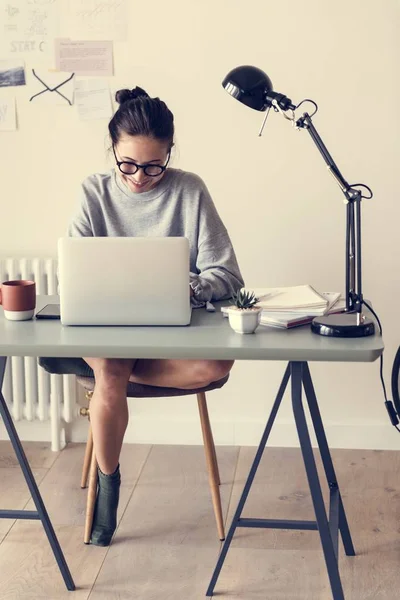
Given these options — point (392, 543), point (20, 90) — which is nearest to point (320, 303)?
point (392, 543)

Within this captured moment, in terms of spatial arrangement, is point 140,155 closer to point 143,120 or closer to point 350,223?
point 143,120

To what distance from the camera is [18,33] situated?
2973 mm

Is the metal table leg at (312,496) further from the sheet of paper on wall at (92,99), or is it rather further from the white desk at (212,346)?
the sheet of paper on wall at (92,99)

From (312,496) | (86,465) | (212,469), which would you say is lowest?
(86,465)

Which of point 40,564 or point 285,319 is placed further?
point 40,564

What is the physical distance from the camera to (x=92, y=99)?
2979 millimetres

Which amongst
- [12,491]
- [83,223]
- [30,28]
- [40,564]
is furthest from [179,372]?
[30,28]

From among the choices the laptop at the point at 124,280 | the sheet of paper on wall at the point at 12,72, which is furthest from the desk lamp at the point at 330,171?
the sheet of paper on wall at the point at 12,72

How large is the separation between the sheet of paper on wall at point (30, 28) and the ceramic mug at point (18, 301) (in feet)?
4.16

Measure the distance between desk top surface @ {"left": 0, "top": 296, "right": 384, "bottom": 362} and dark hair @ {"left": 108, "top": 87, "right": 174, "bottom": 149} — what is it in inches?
26.5

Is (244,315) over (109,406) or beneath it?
over

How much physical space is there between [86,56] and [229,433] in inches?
56.0

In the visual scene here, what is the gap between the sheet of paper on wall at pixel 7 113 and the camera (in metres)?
3.02

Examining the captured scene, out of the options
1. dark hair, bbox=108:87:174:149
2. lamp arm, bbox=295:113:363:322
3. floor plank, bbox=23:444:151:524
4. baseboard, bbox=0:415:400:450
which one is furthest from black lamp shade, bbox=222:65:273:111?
baseboard, bbox=0:415:400:450
